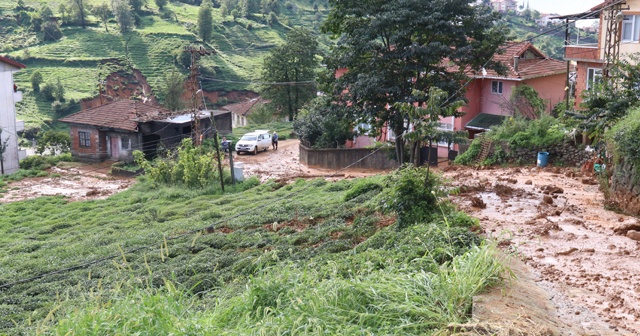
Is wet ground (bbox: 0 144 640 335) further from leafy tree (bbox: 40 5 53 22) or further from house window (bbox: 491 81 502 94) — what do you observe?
leafy tree (bbox: 40 5 53 22)

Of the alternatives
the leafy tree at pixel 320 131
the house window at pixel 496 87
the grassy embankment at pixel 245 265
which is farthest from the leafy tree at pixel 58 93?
the house window at pixel 496 87

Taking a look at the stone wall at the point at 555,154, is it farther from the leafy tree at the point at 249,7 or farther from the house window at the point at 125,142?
the leafy tree at the point at 249,7

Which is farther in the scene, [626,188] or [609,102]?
[609,102]

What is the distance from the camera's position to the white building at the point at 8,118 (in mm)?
43500

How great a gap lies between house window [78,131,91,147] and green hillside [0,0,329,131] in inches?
811

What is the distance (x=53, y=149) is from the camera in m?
49.5

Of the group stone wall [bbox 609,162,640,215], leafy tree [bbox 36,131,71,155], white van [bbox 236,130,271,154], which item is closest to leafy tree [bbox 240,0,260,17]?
leafy tree [bbox 36,131,71,155]

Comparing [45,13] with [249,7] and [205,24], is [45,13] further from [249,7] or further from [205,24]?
[249,7]

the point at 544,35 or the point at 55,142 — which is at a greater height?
the point at 544,35

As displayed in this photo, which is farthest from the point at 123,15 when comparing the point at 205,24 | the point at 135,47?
the point at 205,24

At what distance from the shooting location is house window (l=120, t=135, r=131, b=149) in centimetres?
4478

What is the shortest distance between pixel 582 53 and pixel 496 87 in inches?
218

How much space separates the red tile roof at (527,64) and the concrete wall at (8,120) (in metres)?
30.1

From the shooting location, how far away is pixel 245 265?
13156 millimetres
